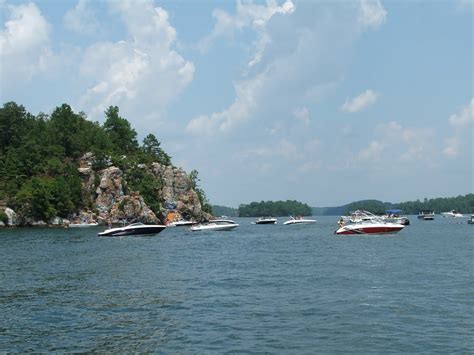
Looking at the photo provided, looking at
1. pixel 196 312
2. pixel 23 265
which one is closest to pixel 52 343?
pixel 196 312

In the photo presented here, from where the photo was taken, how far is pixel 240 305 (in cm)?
2609

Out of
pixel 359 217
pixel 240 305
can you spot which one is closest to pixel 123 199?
pixel 359 217

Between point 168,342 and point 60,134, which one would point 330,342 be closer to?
point 168,342

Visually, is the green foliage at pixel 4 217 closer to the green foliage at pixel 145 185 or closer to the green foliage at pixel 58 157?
the green foliage at pixel 58 157

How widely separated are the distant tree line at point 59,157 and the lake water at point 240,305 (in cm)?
8217

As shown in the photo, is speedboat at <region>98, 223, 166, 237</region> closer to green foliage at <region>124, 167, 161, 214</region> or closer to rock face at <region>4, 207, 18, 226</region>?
rock face at <region>4, 207, 18, 226</region>

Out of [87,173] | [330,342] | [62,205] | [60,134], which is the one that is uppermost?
[60,134]

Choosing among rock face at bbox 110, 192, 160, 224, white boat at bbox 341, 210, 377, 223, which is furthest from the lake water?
rock face at bbox 110, 192, 160, 224

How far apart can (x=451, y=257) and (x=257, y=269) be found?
66.7ft

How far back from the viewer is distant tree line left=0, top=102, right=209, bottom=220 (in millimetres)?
125000

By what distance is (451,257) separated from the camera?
48.8 m

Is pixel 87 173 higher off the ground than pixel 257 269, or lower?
→ higher

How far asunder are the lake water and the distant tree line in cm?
8217

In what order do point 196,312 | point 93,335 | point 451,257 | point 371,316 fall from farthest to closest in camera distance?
point 451,257
point 196,312
point 371,316
point 93,335
